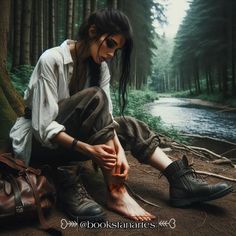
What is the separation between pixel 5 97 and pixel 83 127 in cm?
123

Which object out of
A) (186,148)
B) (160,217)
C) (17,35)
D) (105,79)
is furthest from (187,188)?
(17,35)

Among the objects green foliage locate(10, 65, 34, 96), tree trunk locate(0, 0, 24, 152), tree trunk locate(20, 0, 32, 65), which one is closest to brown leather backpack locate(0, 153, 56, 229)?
tree trunk locate(0, 0, 24, 152)

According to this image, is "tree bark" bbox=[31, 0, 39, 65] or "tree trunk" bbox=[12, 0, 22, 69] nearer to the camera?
"tree trunk" bbox=[12, 0, 22, 69]

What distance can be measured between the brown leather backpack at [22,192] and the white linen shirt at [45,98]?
201 mm

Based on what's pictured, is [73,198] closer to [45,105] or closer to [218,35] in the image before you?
[45,105]

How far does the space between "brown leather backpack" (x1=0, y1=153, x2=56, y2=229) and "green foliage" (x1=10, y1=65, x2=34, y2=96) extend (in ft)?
14.7

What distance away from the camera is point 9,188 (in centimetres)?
183

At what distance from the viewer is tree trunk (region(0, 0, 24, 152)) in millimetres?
2763

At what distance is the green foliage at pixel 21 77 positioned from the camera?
21.0 ft

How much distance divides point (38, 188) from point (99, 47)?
0.99 meters

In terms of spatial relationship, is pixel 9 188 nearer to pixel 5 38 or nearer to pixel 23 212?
pixel 23 212

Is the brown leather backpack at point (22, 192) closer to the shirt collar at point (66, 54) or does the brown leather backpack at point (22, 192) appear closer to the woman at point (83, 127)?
the woman at point (83, 127)

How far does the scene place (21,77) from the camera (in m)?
7.34

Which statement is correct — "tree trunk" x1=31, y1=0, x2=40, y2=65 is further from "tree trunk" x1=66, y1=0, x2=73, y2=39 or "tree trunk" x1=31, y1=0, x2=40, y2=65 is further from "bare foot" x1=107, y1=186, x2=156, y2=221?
"bare foot" x1=107, y1=186, x2=156, y2=221
